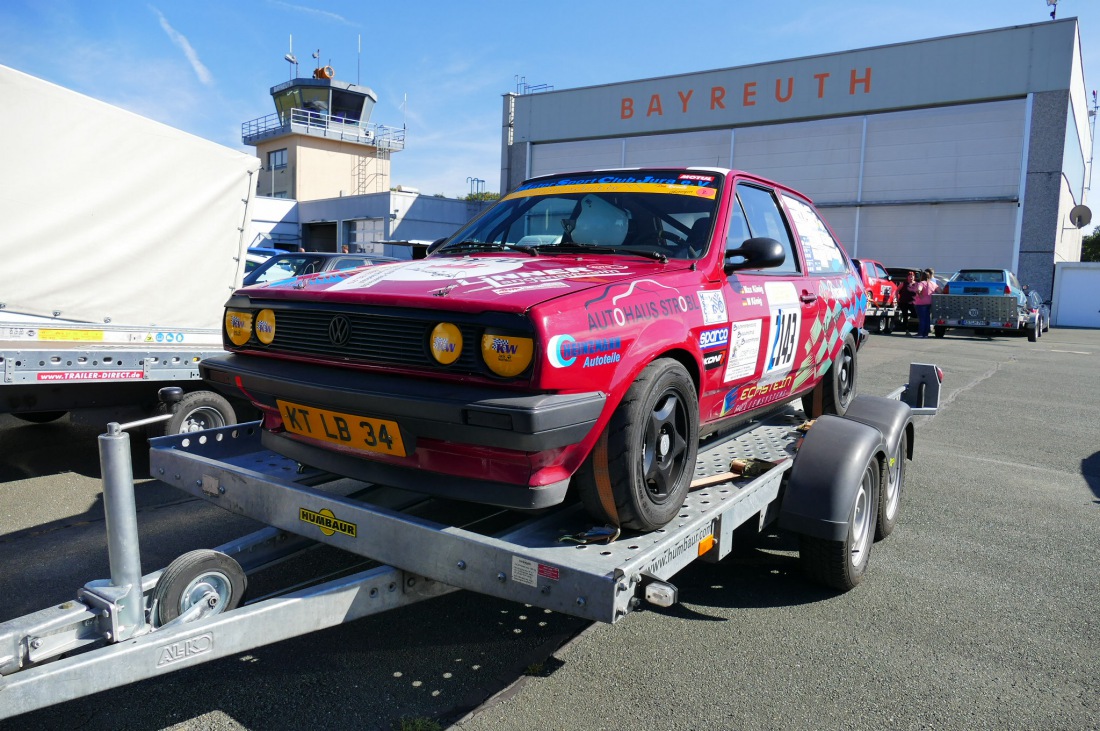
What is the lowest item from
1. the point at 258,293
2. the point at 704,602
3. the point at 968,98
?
the point at 704,602

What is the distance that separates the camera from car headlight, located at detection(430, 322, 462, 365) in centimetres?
243

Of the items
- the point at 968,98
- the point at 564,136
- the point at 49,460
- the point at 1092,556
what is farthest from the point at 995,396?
the point at 564,136

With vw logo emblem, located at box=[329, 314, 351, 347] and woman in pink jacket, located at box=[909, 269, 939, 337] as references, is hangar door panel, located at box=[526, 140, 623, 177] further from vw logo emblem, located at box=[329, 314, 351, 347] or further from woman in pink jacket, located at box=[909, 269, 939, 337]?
vw logo emblem, located at box=[329, 314, 351, 347]

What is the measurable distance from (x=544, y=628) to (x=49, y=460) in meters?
4.40

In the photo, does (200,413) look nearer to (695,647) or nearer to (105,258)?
(105,258)

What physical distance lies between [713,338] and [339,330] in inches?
59.5

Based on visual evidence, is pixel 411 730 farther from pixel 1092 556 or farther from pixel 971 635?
pixel 1092 556

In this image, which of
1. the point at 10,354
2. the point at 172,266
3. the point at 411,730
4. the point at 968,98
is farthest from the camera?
the point at 968,98

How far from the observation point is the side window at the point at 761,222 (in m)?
3.75

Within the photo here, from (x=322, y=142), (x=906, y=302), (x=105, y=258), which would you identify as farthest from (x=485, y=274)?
(x=322, y=142)

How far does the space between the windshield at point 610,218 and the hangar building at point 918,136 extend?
24.5m

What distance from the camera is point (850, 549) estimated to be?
11.4ft

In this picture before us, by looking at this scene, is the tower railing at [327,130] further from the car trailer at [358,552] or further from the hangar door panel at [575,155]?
the car trailer at [358,552]

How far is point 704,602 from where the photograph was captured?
137 inches
